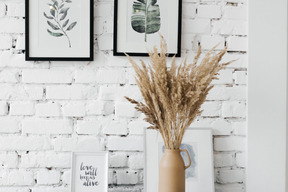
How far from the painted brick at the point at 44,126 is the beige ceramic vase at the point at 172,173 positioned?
0.49 metres

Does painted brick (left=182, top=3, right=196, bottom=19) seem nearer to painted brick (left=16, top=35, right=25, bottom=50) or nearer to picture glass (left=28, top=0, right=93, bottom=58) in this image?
picture glass (left=28, top=0, right=93, bottom=58)

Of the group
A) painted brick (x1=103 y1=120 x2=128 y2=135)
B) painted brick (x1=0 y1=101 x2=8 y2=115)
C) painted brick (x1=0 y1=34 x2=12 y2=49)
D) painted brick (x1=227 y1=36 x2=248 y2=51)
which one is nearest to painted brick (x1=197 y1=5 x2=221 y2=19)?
painted brick (x1=227 y1=36 x2=248 y2=51)

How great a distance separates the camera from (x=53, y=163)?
1.34 metres

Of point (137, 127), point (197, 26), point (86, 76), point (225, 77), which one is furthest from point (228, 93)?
point (86, 76)

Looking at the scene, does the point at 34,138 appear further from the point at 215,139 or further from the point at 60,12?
the point at 215,139

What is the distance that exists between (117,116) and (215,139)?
0.46 metres

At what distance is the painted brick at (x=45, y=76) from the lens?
1348 millimetres

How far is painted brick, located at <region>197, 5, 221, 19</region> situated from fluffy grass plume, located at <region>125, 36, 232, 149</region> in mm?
352

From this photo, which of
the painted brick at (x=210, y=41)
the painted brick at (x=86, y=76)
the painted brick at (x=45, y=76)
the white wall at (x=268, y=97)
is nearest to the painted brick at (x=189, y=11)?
the painted brick at (x=210, y=41)

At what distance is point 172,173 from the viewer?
1102 millimetres

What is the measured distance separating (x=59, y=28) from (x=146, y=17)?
1.28 ft

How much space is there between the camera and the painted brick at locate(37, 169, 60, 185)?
1.34 meters

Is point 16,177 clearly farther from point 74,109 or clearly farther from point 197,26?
point 197,26

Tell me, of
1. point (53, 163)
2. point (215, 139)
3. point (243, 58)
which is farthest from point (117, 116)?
point (243, 58)
